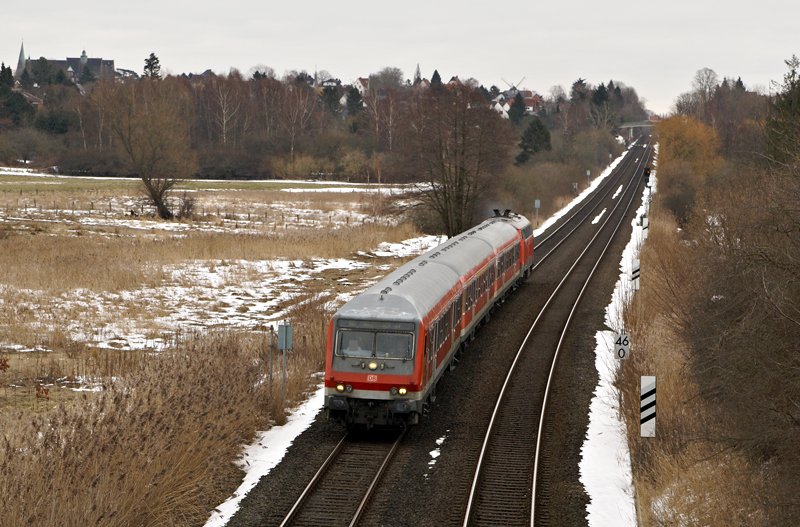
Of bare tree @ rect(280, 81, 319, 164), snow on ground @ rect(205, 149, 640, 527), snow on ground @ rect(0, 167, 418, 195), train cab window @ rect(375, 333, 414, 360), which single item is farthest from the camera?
bare tree @ rect(280, 81, 319, 164)

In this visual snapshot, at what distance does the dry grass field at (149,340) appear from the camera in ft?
43.9

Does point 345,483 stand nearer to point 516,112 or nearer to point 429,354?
point 429,354

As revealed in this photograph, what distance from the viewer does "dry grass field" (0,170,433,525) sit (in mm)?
13367

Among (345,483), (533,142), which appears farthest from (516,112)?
(345,483)

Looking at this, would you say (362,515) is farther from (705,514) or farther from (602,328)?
(602,328)

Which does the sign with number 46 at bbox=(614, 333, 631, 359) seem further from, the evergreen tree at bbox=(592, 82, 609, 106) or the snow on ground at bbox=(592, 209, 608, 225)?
the evergreen tree at bbox=(592, 82, 609, 106)

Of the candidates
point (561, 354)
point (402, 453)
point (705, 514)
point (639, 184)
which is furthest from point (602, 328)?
point (639, 184)

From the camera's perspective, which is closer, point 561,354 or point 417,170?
point 561,354

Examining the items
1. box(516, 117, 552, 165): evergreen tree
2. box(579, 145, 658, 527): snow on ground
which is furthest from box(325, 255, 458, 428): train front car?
box(516, 117, 552, 165): evergreen tree

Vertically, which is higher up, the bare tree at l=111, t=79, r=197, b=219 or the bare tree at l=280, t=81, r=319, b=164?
the bare tree at l=280, t=81, r=319, b=164

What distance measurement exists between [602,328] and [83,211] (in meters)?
43.0

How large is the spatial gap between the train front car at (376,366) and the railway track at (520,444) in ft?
6.29

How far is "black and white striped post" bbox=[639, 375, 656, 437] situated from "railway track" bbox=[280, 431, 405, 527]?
4847 mm

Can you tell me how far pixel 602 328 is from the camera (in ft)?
96.3
